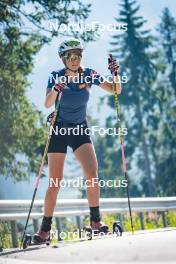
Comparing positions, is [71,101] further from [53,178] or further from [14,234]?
[14,234]

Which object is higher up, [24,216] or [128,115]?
[128,115]

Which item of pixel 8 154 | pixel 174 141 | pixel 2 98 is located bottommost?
pixel 8 154

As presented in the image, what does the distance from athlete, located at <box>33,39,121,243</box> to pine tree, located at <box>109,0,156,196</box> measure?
32578 mm

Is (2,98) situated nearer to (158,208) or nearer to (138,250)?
(158,208)

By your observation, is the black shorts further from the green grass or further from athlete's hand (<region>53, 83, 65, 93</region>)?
the green grass

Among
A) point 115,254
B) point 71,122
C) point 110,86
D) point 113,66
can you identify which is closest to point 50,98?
point 71,122

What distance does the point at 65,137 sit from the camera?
6.34m

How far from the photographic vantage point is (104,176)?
44.4 m

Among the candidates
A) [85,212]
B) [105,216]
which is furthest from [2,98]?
[85,212]

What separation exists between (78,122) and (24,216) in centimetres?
170

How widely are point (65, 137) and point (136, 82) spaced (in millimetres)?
34747

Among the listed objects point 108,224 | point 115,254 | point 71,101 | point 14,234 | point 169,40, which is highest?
point 169,40

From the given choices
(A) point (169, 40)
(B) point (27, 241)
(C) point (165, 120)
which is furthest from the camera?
(A) point (169, 40)

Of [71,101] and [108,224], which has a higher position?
[71,101]
